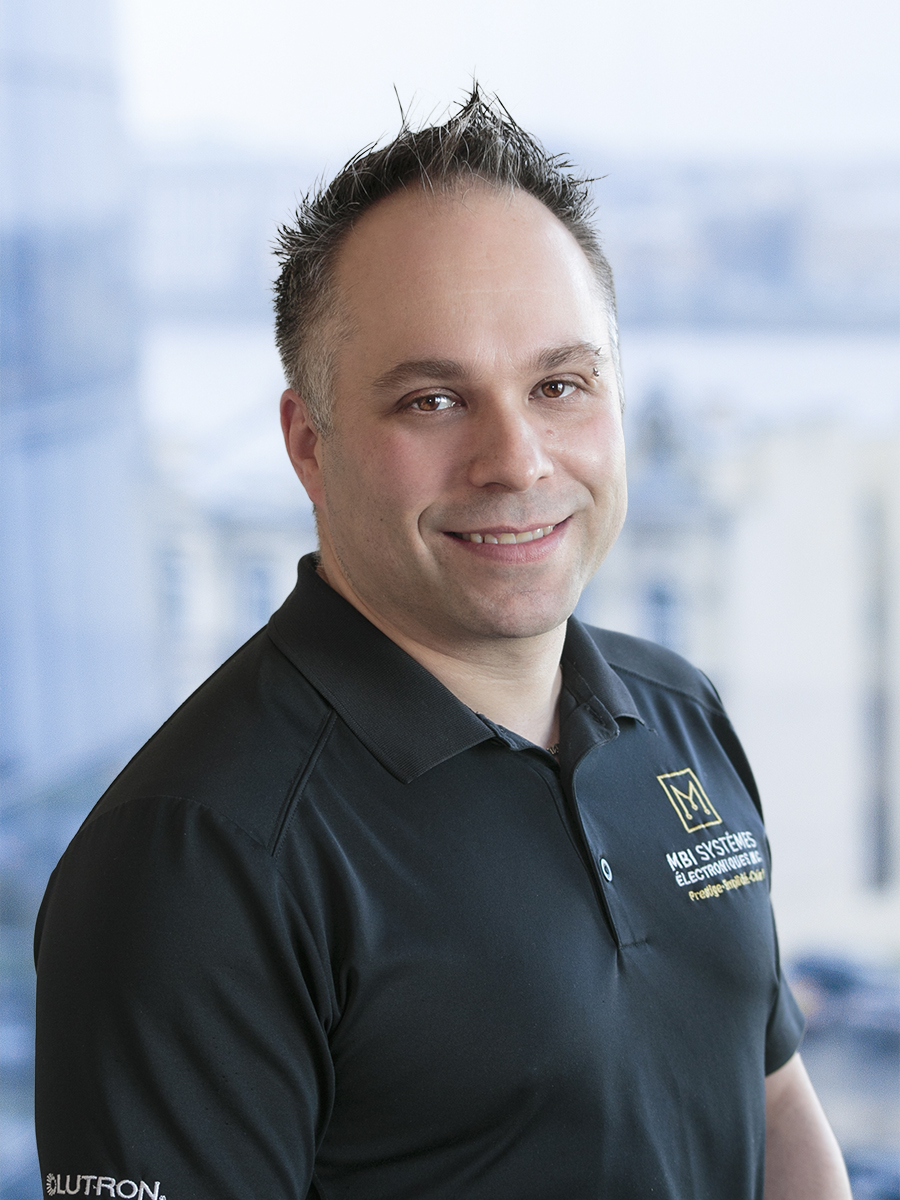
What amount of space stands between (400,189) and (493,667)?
413 millimetres

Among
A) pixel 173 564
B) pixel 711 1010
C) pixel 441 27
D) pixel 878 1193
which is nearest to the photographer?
pixel 711 1010

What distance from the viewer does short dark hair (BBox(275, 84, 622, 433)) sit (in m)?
0.99

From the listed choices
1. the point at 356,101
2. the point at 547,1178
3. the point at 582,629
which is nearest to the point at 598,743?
the point at 582,629

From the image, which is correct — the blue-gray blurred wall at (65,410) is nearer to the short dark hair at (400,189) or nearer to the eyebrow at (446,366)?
the short dark hair at (400,189)

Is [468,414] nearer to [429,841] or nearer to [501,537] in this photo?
[501,537]

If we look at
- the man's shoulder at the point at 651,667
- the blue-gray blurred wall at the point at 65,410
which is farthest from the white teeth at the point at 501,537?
the blue-gray blurred wall at the point at 65,410

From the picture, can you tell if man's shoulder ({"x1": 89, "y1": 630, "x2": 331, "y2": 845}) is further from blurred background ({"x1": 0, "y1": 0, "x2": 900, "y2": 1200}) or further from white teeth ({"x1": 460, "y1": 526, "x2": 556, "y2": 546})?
blurred background ({"x1": 0, "y1": 0, "x2": 900, "y2": 1200})

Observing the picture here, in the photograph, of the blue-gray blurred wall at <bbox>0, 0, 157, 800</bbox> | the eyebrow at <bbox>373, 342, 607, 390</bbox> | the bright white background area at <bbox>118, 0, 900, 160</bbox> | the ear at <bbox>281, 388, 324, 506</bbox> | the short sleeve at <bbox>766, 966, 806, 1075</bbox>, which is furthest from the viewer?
the blue-gray blurred wall at <bbox>0, 0, 157, 800</bbox>

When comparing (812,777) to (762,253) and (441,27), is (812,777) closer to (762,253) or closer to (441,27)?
(762,253)

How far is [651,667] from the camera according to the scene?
4.11 ft

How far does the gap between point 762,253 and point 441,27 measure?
32.4 inches

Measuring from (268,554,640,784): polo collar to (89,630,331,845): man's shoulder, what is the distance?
0.02 m

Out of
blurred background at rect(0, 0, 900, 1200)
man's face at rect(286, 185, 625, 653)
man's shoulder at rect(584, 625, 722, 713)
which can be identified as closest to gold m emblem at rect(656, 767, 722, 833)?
man's shoulder at rect(584, 625, 722, 713)

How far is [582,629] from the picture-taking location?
121 cm
